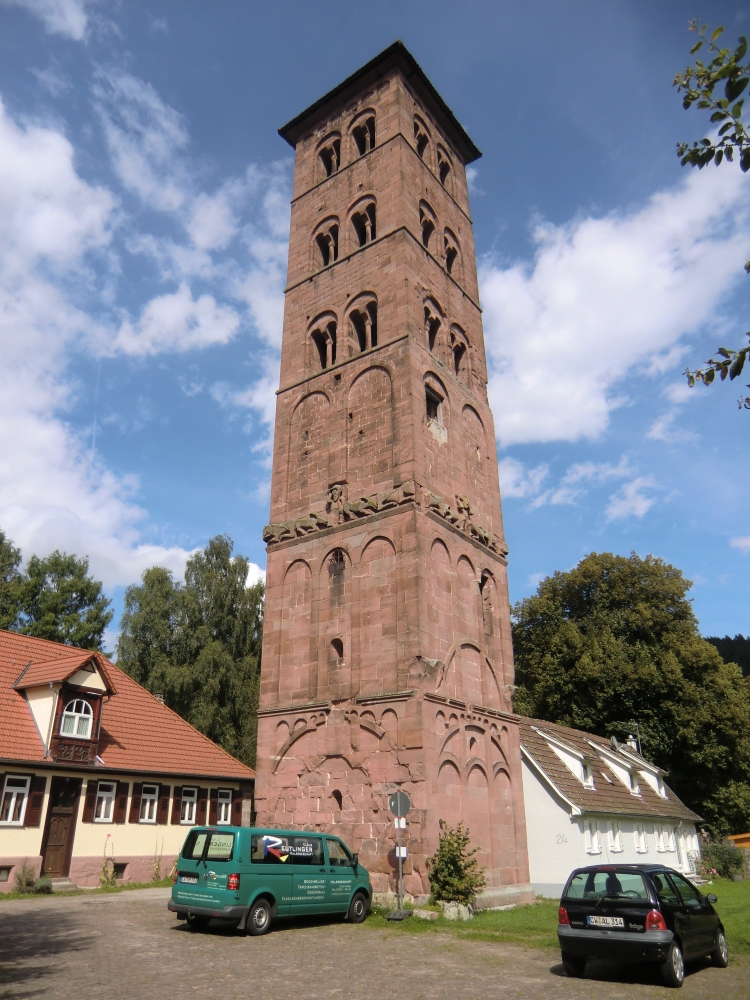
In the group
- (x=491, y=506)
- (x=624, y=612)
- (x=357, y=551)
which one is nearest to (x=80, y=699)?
(x=357, y=551)

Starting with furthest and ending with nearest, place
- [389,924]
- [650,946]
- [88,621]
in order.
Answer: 1. [88,621]
2. [389,924]
3. [650,946]

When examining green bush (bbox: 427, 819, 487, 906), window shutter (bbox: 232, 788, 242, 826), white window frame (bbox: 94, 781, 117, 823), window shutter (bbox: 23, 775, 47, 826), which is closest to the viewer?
green bush (bbox: 427, 819, 487, 906)

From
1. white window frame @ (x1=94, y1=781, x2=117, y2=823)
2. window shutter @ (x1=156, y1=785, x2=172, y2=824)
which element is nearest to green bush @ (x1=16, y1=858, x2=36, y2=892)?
white window frame @ (x1=94, y1=781, x2=117, y2=823)

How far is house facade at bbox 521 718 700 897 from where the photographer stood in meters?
23.1

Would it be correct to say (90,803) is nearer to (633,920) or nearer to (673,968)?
(633,920)

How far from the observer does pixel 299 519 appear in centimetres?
2202

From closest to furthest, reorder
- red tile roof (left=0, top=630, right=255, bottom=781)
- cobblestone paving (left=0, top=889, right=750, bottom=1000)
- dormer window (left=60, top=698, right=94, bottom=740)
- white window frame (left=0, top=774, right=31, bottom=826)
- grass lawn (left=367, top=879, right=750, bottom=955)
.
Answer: cobblestone paving (left=0, top=889, right=750, bottom=1000), grass lawn (left=367, top=879, right=750, bottom=955), white window frame (left=0, top=774, right=31, bottom=826), red tile roof (left=0, top=630, right=255, bottom=781), dormer window (left=60, top=698, right=94, bottom=740)

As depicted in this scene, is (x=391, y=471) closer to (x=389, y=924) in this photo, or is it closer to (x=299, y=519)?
(x=299, y=519)

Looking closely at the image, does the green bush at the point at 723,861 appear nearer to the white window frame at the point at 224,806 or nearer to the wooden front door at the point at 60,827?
the white window frame at the point at 224,806

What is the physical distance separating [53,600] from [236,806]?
17165 mm

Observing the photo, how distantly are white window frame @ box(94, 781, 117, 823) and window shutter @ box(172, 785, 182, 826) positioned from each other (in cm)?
260

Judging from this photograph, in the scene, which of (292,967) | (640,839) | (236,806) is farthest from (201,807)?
(292,967)

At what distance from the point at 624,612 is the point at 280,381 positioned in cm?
2516

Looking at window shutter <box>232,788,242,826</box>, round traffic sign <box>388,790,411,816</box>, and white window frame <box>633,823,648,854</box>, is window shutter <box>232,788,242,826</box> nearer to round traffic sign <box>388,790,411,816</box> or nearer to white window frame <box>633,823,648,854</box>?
round traffic sign <box>388,790,411,816</box>
